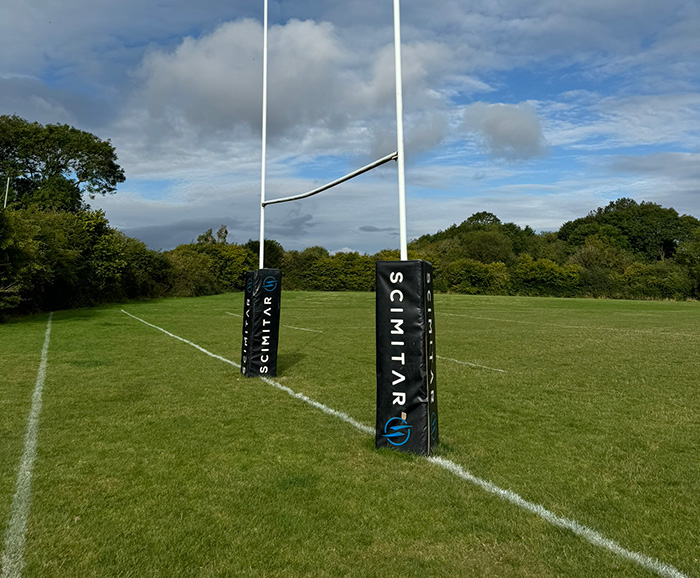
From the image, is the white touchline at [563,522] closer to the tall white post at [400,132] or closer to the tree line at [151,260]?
the tall white post at [400,132]

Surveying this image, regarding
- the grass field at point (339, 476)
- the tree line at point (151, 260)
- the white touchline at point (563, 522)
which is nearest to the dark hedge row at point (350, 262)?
the tree line at point (151, 260)

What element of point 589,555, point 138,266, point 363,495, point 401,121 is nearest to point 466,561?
point 589,555

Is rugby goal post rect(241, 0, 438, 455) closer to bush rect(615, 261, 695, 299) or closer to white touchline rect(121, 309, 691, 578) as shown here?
white touchline rect(121, 309, 691, 578)

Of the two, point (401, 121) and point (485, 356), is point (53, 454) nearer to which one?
point (401, 121)

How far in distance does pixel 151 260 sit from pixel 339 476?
33666mm

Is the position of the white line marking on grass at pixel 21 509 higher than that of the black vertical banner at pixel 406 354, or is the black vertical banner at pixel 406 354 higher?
the black vertical banner at pixel 406 354

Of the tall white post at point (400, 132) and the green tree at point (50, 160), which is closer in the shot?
the tall white post at point (400, 132)

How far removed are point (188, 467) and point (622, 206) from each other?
84.0 m

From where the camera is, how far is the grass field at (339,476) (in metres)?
2.84

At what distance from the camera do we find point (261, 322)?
25.7ft

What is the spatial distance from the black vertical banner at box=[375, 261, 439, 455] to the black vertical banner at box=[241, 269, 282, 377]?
3.64 m

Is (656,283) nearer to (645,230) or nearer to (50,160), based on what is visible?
(645,230)

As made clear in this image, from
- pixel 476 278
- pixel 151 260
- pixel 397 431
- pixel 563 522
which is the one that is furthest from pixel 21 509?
pixel 476 278

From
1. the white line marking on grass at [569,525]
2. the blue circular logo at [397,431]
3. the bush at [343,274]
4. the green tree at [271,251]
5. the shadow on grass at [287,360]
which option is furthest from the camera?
the green tree at [271,251]
